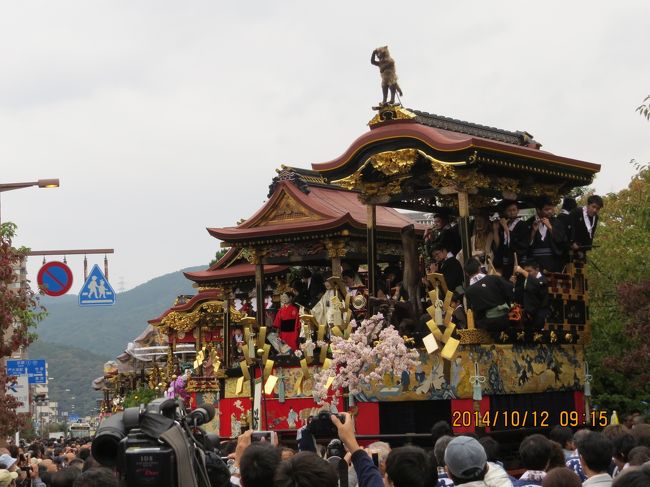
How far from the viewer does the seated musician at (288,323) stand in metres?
24.8

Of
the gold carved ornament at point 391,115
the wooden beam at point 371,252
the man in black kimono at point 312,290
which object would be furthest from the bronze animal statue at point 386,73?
the man in black kimono at point 312,290

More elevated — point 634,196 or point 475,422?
point 634,196

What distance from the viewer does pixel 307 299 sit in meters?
26.7

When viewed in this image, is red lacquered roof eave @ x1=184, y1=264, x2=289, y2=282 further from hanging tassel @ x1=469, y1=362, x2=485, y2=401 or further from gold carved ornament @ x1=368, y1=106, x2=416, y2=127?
hanging tassel @ x1=469, y1=362, x2=485, y2=401

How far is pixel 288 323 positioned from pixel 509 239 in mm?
5848

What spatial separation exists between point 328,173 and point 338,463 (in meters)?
13.6

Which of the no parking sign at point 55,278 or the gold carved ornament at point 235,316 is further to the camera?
the no parking sign at point 55,278

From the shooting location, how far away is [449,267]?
834 inches

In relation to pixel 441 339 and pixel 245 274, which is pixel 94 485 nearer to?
pixel 441 339

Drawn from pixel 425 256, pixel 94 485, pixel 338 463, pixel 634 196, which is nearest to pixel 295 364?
pixel 425 256

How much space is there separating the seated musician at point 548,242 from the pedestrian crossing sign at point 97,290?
14.4 meters

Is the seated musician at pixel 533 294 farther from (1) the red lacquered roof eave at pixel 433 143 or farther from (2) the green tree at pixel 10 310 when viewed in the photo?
(2) the green tree at pixel 10 310

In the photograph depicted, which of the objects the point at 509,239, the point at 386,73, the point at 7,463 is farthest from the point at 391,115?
the point at 7,463
